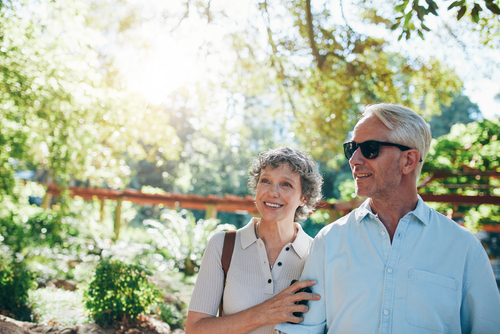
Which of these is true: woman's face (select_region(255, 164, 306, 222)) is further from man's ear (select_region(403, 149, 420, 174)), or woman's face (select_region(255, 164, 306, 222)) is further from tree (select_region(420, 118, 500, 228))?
tree (select_region(420, 118, 500, 228))

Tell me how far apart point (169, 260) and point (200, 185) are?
15.5 m

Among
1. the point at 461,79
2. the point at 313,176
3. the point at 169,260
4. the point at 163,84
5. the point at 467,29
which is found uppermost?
the point at 467,29

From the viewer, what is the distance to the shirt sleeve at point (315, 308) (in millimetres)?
1595

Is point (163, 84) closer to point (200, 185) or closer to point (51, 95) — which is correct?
point (51, 95)

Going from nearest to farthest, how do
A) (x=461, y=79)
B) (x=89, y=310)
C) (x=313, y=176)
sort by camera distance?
(x=313, y=176) < (x=89, y=310) < (x=461, y=79)

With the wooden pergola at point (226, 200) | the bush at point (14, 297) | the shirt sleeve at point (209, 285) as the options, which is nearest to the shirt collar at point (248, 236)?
the shirt sleeve at point (209, 285)

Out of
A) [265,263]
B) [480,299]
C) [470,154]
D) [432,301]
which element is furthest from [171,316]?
[470,154]

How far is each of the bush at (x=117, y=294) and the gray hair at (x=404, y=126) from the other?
10.4ft

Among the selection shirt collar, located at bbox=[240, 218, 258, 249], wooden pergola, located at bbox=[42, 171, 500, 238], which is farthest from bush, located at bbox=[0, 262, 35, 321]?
shirt collar, located at bbox=[240, 218, 258, 249]

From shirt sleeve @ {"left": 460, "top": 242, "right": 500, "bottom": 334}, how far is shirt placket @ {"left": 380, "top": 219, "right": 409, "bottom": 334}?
0.94 feet

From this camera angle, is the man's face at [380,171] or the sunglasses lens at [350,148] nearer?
the man's face at [380,171]

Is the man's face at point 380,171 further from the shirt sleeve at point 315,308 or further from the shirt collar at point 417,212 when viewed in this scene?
the shirt sleeve at point 315,308

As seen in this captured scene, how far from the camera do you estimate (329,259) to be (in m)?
1.66

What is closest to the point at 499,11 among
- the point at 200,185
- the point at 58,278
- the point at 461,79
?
the point at 461,79
